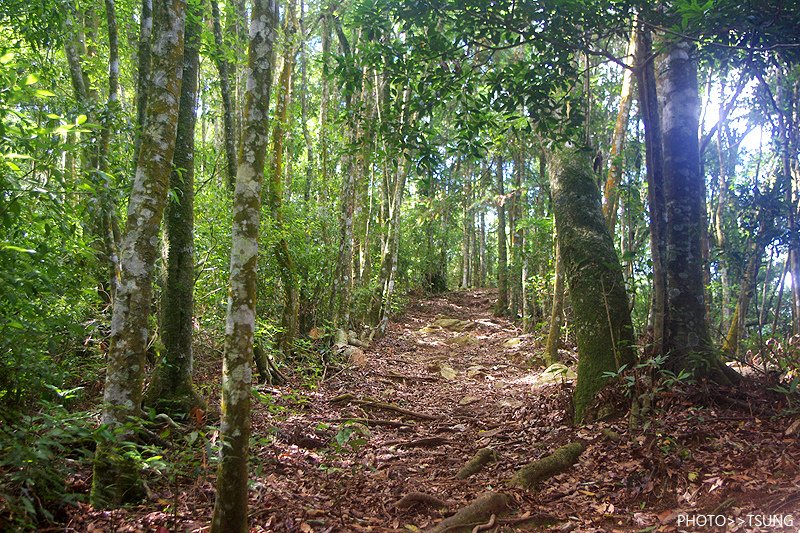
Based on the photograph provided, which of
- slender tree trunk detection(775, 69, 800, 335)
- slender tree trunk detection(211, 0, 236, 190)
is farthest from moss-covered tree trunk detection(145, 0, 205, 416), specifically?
slender tree trunk detection(775, 69, 800, 335)

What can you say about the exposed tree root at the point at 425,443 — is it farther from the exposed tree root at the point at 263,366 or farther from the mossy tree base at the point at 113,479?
the mossy tree base at the point at 113,479

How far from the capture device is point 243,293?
359 cm

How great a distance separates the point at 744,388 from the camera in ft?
16.5

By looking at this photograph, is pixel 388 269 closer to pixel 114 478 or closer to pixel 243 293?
pixel 114 478

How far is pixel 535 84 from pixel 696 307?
10.4 ft

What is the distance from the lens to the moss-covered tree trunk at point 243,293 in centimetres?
338

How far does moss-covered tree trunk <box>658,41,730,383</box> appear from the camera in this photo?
17.7 ft

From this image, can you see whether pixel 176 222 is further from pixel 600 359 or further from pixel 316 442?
pixel 600 359

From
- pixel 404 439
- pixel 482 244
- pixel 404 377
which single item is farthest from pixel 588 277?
pixel 482 244

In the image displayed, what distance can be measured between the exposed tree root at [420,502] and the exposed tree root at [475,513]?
0.29 meters

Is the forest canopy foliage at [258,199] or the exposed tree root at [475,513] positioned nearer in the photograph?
the forest canopy foliage at [258,199]

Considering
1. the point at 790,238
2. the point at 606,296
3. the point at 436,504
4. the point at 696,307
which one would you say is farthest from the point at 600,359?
the point at 790,238

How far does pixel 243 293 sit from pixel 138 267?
1.40 m

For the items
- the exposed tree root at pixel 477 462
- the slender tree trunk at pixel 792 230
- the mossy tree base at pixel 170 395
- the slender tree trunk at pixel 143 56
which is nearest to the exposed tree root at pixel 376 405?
the exposed tree root at pixel 477 462
